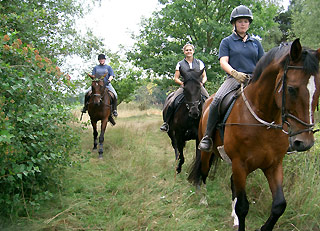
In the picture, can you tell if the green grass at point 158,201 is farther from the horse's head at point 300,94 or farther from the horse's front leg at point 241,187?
the horse's head at point 300,94

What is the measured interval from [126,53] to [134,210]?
18987 mm

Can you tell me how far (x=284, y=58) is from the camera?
282cm

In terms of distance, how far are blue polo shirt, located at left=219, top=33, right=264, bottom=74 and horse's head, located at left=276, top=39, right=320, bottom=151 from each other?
5.04 feet

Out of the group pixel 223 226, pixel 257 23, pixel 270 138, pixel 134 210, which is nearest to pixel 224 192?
pixel 223 226

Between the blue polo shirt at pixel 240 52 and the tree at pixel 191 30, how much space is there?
1347 cm

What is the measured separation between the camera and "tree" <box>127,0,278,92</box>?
1830 cm

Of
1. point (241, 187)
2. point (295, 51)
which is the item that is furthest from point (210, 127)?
point (295, 51)

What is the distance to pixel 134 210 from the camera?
4035mm

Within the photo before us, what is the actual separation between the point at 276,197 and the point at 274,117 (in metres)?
0.92

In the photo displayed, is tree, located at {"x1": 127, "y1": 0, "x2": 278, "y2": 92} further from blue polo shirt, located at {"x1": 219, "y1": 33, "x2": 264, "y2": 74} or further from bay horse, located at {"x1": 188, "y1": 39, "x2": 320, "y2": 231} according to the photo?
bay horse, located at {"x1": 188, "y1": 39, "x2": 320, "y2": 231}

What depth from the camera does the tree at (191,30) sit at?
18.3 meters

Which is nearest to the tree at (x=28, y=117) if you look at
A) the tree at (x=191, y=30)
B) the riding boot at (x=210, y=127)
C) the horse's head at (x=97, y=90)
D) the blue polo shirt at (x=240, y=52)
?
the riding boot at (x=210, y=127)

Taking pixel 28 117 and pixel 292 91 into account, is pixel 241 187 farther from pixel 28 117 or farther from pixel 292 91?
pixel 28 117

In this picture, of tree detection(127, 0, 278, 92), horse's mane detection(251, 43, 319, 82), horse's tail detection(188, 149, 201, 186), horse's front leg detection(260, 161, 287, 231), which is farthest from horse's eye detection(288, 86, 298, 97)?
tree detection(127, 0, 278, 92)
